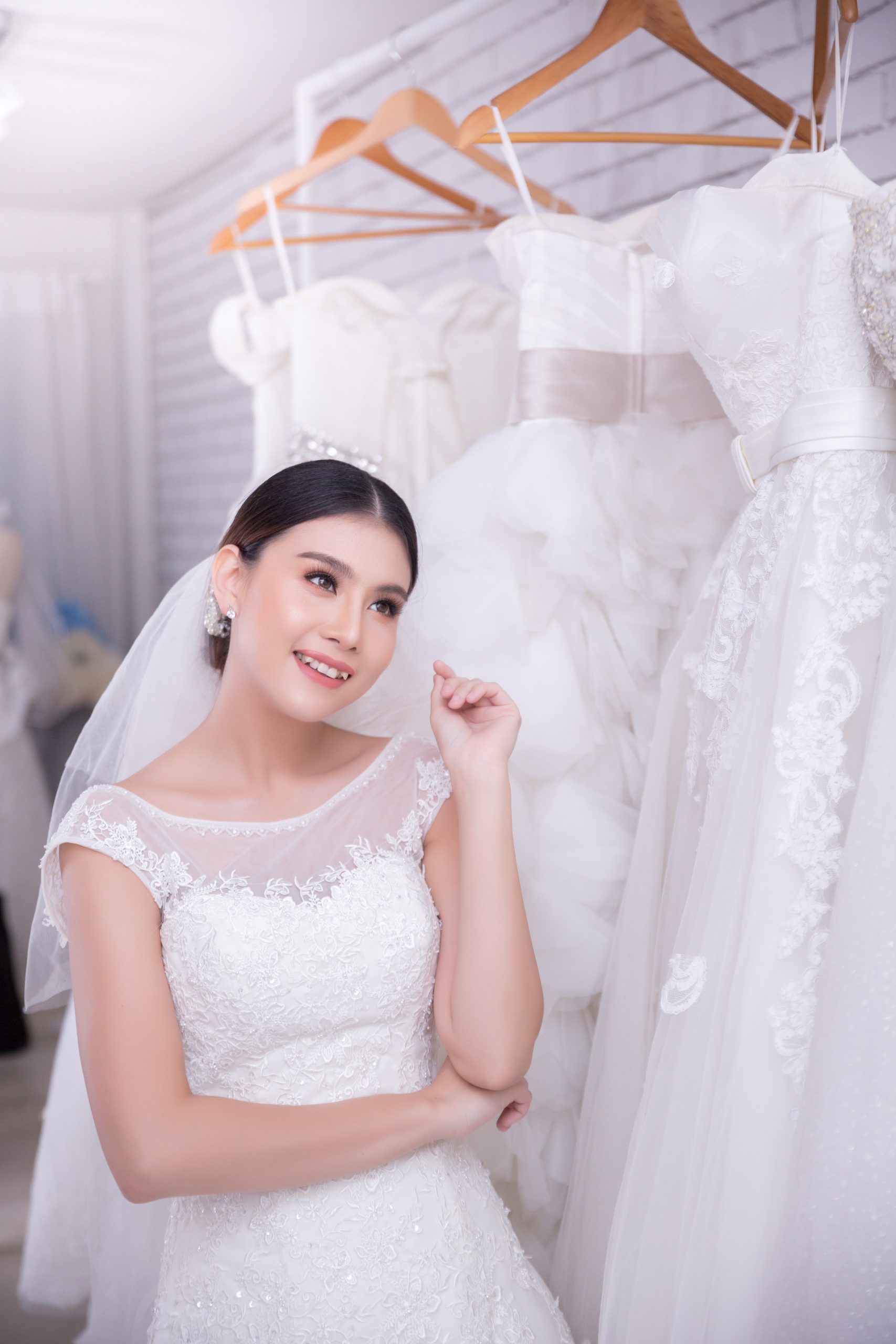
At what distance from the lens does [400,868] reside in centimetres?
141

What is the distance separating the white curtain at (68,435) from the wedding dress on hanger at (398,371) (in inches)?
122

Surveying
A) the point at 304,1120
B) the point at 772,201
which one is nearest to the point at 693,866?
the point at 304,1120

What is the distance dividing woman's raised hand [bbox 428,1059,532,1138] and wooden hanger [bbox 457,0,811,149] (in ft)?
4.00

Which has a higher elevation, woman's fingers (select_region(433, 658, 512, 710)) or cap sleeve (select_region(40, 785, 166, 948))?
woman's fingers (select_region(433, 658, 512, 710))

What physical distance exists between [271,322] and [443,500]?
980 mm

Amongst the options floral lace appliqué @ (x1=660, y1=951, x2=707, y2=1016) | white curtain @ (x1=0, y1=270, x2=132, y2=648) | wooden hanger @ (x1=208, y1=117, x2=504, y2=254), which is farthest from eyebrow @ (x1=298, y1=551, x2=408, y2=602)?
white curtain @ (x1=0, y1=270, x2=132, y2=648)

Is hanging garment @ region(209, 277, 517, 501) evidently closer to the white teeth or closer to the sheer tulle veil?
the sheer tulle veil

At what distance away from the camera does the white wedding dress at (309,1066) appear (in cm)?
124

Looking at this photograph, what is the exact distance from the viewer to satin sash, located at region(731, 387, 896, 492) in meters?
1.19

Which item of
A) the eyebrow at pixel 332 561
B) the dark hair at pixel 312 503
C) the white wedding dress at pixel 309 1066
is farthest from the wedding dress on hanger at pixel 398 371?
the white wedding dress at pixel 309 1066

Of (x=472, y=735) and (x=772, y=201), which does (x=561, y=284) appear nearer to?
(x=772, y=201)

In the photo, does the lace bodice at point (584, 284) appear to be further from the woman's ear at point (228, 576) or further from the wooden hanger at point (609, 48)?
the woman's ear at point (228, 576)

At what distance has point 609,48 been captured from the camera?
157 centimetres

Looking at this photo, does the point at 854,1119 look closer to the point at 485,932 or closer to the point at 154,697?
the point at 485,932
